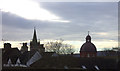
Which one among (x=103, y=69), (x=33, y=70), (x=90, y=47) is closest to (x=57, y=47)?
(x=90, y=47)

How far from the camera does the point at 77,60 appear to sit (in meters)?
16.7

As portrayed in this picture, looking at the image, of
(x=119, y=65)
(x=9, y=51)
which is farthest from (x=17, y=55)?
(x=119, y=65)

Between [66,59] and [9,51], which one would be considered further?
[9,51]

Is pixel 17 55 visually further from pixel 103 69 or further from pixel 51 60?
pixel 103 69

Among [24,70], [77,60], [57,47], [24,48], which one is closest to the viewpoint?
[24,70]

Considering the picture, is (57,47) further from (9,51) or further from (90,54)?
Answer: (9,51)

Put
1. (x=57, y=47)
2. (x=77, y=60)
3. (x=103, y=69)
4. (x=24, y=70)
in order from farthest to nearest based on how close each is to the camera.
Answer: (x=57, y=47), (x=77, y=60), (x=103, y=69), (x=24, y=70)

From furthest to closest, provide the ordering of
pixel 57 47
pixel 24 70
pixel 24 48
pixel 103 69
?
pixel 24 48
pixel 57 47
pixel 103 69
pixel 24 70

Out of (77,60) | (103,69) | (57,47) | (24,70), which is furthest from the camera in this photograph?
(57,47)

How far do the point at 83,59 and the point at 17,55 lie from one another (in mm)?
14912

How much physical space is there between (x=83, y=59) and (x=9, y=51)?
659 inches

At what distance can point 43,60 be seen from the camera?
1606 centimetres

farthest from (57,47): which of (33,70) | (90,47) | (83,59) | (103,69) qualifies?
(33,70)

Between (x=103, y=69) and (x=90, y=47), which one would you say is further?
(x=90, y=47)
